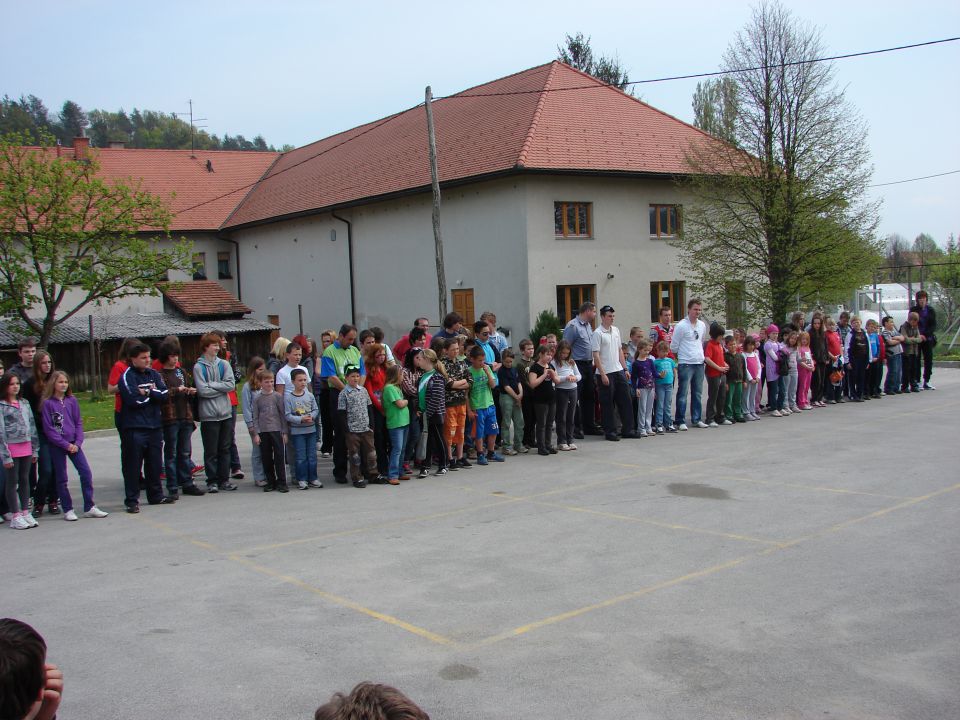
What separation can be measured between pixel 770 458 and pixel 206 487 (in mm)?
7761

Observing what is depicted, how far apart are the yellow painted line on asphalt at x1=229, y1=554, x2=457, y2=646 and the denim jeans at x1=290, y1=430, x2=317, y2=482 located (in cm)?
350

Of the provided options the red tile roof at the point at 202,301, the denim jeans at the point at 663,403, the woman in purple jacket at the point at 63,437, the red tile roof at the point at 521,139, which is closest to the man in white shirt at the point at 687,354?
the denim jeans at the point at 663,403

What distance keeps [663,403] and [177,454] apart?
8.12 meters

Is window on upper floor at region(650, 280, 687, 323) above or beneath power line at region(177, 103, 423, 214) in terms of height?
beneath

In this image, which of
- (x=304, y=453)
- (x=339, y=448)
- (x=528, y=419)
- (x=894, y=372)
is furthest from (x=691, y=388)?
(x=304, y=453)

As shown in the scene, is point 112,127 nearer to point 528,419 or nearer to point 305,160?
point 305,160

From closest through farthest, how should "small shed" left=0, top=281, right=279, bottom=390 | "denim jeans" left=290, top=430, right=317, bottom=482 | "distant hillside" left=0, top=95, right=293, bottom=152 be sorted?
"denim jeans" left=290, top=430, right=317, bottom=482 → "small shed" left=0, top=281, right=279, bottom=390 → "distant hillside" left=0, top=95, right=293, bottom=152

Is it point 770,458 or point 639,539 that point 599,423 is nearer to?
point 770,458

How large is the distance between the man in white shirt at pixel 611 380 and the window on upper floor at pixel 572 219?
45.4 feet

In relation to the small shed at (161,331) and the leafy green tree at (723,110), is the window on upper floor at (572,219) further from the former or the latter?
the small shed at (161,331)

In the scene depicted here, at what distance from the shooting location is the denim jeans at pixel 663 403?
15.4m

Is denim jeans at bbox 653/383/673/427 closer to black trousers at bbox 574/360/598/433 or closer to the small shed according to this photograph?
black trousers at bbox 574/360/598/433

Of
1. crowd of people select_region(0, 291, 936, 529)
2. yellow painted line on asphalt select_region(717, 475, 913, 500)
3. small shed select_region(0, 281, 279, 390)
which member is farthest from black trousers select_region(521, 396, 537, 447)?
small shed select_region(0, 281, 279, 390)

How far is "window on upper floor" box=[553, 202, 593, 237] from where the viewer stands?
28.7m
